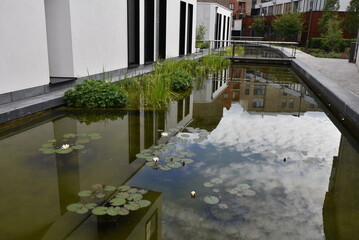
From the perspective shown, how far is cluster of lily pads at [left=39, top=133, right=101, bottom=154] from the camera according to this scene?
13.7ft

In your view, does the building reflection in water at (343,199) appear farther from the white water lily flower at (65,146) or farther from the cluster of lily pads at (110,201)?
the white water lily flower at (65,146)

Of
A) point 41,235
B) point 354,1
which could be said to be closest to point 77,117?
point 41,235

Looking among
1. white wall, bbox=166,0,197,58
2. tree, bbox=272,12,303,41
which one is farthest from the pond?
tree, bbox=272,12,303,41

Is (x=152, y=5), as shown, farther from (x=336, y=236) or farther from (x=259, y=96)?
(x=336, y=236)

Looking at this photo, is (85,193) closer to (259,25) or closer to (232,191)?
(232,191)

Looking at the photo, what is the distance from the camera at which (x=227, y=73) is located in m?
12.8

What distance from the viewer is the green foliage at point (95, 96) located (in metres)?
6.23

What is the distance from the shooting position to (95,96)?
6.23 metres

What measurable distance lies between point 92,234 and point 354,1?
27.4 m

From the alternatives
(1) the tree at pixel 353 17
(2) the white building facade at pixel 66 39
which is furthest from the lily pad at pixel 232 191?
(1) the tree at pixel 353 17

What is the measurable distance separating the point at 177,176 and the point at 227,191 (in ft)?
1.92

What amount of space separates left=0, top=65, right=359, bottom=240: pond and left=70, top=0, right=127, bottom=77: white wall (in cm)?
222

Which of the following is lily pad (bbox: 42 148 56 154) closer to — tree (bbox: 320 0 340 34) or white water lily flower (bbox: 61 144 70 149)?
white water lily flower (bbox: 61 144 70 149)

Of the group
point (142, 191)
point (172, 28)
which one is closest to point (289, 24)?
point (172, 28)
